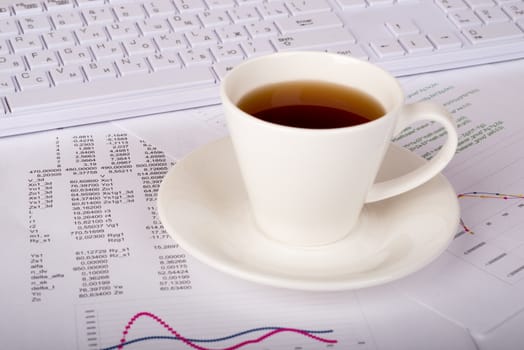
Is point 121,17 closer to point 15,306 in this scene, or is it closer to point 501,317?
point 15,306

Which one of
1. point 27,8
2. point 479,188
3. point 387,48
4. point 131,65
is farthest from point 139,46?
point 479,188

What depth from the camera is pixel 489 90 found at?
2.58ft

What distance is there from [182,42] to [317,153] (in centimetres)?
30

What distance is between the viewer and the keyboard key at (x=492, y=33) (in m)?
0.80

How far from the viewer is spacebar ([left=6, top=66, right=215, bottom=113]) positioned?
0.71 m

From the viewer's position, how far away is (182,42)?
2.55 ft

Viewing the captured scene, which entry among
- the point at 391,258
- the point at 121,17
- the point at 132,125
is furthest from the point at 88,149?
the point at 391,258

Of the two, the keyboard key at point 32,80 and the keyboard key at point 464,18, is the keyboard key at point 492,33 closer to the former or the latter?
the keyboard key at point 464,18

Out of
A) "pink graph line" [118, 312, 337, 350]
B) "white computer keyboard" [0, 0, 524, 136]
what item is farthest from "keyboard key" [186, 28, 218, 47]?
"pink graph line" [118, 312, 337, 350]

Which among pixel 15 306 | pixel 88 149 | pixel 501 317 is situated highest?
pixel 88 149

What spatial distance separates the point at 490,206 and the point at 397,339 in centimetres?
17

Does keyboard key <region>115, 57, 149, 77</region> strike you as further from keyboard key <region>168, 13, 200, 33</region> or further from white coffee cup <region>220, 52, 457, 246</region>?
white coffee cup <region>220, 52, 457, 246</region>

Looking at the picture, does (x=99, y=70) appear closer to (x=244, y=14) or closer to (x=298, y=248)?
(x=244, y=14)

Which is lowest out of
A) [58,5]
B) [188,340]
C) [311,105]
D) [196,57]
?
[188,340]
